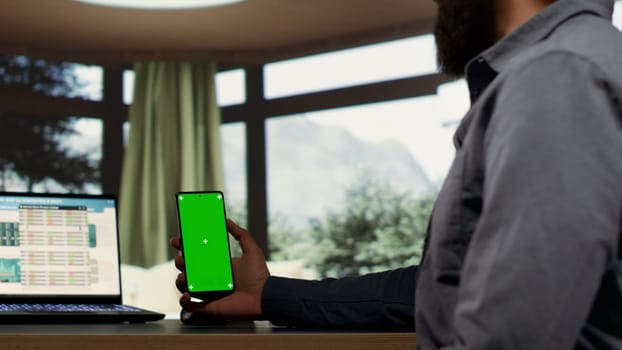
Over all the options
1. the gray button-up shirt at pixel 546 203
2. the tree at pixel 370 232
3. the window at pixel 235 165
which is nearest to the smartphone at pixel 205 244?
the gray button-up shirt at pixel 546 203

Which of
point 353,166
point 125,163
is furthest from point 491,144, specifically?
point 125,163

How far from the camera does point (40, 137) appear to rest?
6199 millimetres

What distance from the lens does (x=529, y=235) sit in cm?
74

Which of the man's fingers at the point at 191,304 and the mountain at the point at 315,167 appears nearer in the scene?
the man's fingers at the point at 191,304

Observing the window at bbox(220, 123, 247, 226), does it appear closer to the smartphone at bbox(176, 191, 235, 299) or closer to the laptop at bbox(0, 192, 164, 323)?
the laptop at bbox(0, 192, 164, 323)

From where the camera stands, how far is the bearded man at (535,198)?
2.41ft

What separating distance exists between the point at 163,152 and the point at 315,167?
1134mm

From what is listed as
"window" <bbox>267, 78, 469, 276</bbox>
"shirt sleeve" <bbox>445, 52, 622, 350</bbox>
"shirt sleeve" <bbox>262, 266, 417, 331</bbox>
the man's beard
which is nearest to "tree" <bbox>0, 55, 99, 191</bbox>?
"window" <bbox>267, 78, 469, 276</bbox>

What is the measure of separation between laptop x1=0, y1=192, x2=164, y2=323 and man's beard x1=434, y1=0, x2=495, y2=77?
2.96 feet

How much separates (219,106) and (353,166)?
1165 mm

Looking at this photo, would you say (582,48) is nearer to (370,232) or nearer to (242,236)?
(242,236)

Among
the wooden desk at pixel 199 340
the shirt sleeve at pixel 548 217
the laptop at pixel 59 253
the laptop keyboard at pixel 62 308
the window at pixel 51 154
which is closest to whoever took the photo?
the shirt sleeve at pixel 548 217

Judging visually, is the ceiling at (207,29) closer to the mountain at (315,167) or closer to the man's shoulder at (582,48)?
the mountain at (315,167)

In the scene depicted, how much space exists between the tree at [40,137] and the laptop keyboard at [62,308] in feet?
14.8
